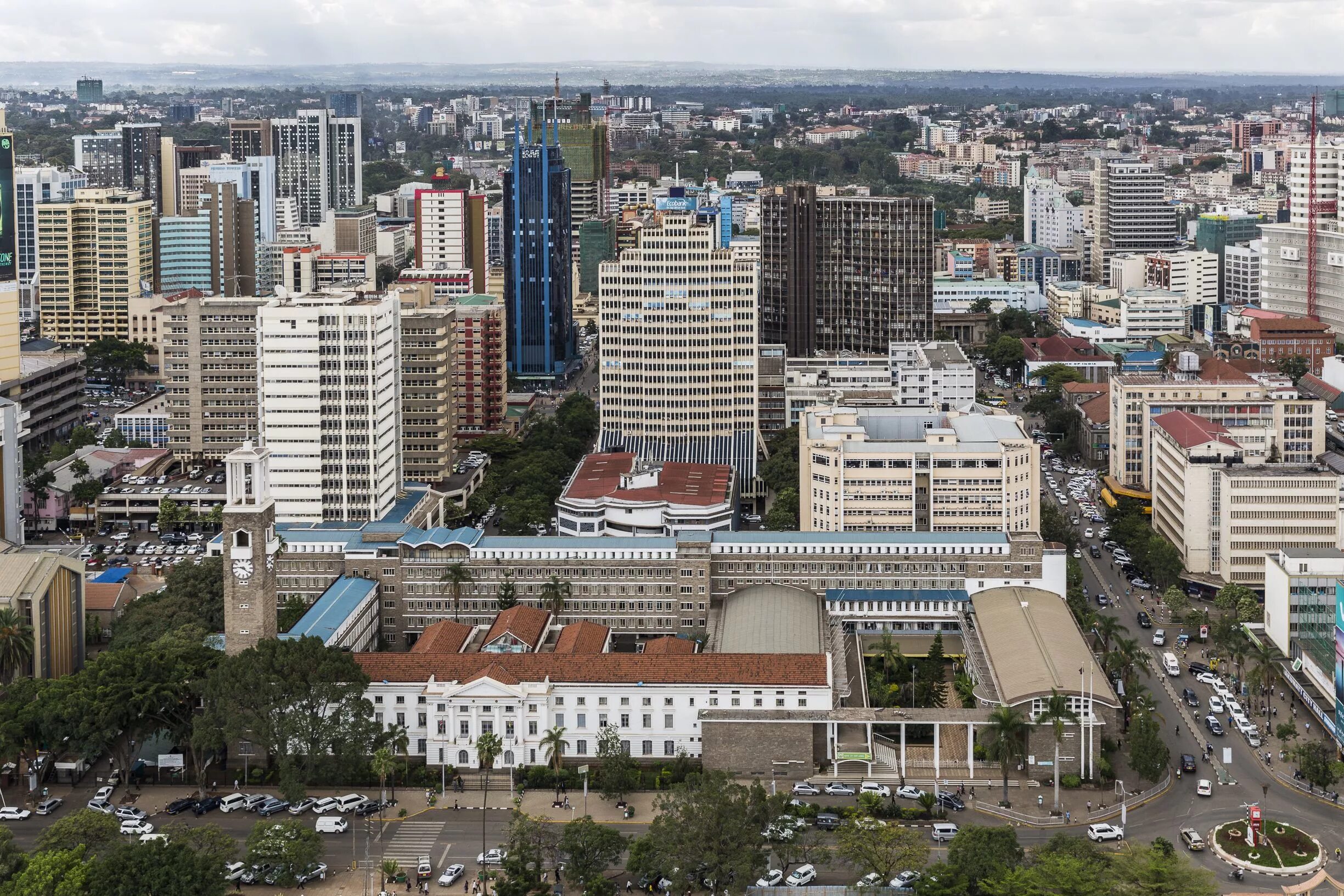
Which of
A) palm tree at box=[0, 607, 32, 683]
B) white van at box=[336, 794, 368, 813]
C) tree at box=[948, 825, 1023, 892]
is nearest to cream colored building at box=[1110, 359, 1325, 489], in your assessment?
tree at box=[948, 825, 1023, 892]

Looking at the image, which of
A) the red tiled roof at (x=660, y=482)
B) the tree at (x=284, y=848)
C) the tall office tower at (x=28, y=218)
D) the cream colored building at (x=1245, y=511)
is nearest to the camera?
the tree at (x=284, y=848)

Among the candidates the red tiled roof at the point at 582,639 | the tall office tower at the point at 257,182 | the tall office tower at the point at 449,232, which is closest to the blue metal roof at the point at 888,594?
the red tiled roof at the point at 582,639

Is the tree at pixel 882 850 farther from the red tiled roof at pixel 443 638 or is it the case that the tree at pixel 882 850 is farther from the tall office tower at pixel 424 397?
the tall office tower at pixel 424 397

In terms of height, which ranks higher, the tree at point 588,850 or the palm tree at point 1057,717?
the palm tree at point 1057,717

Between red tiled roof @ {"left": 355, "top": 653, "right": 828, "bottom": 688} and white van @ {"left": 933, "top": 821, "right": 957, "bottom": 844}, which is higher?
red tiled roof @ {"left": 355, "top": 653, "right": 828, "bottom": 688}

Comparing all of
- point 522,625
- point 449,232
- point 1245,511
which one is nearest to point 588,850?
point 522,625

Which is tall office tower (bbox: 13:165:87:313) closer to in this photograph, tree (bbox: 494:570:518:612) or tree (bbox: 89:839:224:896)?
tree (bbox: 494:570:518:612)

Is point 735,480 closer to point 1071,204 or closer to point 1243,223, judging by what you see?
point 1243,223
